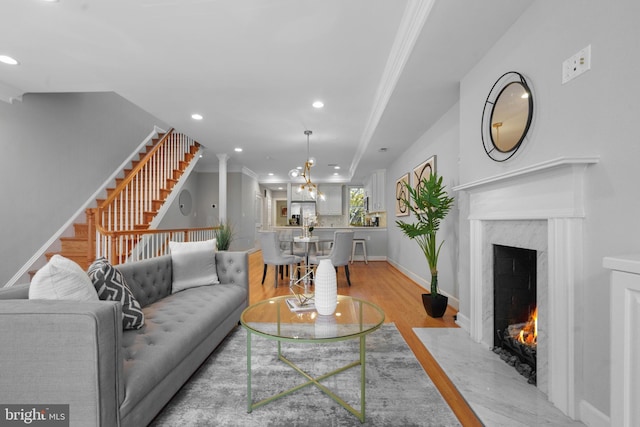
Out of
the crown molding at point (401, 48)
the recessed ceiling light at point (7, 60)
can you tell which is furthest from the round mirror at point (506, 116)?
the recessed ceiling light at point (7, 60)

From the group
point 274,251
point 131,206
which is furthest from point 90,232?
point 274,251

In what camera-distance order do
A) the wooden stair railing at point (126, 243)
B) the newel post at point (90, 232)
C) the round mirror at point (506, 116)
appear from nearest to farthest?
the round mirror at point (506, 116) → the newel post at point (90, 232) → the wooden stair railing at point (126, 243)

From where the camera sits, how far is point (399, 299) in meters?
4.10

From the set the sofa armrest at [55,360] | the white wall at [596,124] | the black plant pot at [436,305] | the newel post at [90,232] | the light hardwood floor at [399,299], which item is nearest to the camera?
the sofa armrest at [55,360]

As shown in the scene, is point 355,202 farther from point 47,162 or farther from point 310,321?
point 310,321

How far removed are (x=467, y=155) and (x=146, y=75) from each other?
141 inches

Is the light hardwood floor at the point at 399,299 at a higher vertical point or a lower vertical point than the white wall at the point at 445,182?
lower

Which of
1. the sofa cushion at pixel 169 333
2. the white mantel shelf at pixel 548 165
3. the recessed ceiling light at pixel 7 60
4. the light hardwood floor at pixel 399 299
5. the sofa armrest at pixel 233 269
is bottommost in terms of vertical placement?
the light hardwood floor at pixel 399 299

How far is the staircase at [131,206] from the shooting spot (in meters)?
3.86

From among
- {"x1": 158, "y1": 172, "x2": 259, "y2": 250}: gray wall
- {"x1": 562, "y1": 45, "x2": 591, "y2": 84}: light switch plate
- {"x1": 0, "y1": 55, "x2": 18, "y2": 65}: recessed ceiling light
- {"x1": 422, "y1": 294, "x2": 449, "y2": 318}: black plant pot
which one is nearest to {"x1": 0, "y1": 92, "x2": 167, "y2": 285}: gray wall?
{"x1": 0, "y1": 55, "x2": 18, "y2": 65}: recessed ceiling light

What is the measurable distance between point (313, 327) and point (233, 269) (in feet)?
5.11

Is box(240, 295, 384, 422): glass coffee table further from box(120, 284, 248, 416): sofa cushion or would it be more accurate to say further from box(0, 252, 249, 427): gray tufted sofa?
box(0, 252, 249, 427): gray tufted sofa

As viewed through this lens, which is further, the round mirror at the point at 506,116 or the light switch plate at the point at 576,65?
the round mirror at the point at 506,116

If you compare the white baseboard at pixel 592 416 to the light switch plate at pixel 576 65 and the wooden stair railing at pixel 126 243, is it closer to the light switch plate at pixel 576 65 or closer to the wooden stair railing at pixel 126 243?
the light switch plate at pixel 576 65
